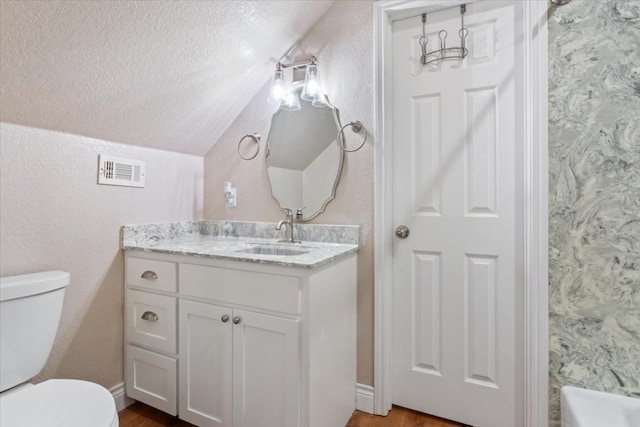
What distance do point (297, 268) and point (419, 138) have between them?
3.02ft

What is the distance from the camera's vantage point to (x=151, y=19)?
134 cm

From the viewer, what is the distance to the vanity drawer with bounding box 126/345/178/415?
62.3 inches

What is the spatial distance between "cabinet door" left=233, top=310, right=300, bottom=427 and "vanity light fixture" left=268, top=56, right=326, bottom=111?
113 cm

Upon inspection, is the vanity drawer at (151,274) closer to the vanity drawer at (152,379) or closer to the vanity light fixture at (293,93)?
the vanity drawer at (152,379)

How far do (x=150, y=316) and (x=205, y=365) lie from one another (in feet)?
1.32

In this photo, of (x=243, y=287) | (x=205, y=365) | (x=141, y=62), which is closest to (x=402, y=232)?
(x=243, y=287)

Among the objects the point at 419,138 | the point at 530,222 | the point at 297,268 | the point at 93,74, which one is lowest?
the point at 297,268

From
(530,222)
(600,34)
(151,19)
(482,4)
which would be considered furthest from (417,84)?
(151,19)

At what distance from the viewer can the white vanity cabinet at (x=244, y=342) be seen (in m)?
1.29

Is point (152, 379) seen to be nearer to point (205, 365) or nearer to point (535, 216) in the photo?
point (205, 365)

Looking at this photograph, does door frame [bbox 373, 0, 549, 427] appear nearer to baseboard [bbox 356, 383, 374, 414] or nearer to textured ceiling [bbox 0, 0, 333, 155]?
baseboard [bbox 356, 383, 374, 414]

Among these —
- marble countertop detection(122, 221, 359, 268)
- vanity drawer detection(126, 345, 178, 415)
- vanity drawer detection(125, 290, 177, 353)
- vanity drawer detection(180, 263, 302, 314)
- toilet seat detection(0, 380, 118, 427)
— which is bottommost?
vanity drawer detection(126, 345, 178, 415)

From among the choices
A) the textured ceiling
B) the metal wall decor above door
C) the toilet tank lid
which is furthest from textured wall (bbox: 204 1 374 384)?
the toilet tank lid

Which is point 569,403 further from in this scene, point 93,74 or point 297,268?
point 93,74
